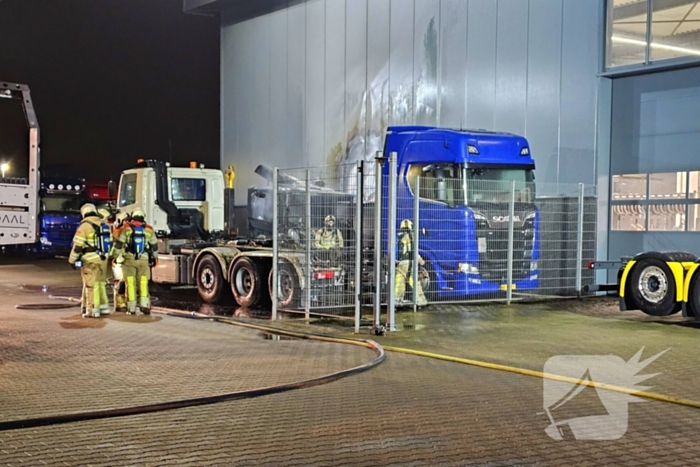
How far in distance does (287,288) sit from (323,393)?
553 cm

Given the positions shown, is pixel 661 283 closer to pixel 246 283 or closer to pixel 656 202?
pixel 656 202

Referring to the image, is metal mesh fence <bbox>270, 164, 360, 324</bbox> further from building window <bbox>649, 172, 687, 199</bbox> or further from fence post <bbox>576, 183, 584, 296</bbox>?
building window <bbox>649, 172, 687, 199</bbox>

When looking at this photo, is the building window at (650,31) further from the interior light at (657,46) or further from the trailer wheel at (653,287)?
the trailer wheel at (653,287)

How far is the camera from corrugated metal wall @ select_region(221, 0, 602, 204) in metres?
17.4

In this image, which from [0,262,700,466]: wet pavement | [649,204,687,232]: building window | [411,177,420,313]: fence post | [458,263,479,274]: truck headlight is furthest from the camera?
[649,204,687,232]: building window

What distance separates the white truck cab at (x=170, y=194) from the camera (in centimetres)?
1580

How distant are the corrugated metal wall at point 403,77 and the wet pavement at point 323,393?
708cm

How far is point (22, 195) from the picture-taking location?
9.39m

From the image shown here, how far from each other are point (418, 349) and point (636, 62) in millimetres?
10138

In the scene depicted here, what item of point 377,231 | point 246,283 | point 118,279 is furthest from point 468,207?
point 118,279

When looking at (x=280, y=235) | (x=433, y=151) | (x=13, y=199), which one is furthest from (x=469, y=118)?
(x=13, y=199)

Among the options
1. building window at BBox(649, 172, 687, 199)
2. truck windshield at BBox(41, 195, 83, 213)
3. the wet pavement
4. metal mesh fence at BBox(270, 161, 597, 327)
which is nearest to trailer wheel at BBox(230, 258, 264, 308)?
metal mesh fence at BBox(270, 161, 597, 327)

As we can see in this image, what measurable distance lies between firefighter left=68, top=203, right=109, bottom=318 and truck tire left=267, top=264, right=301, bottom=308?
282 centimetres

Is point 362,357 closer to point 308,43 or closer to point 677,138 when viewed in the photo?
point 677,138
